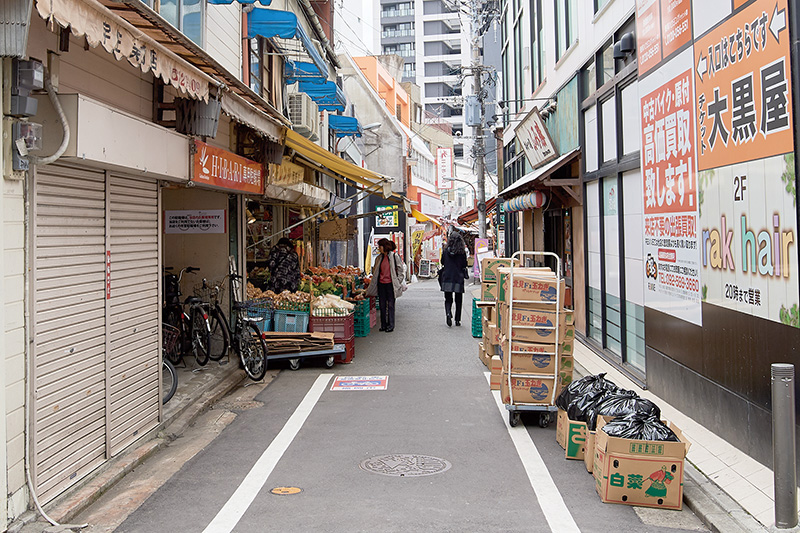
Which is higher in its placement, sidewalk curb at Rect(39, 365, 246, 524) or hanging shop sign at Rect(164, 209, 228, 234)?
hanging shop sign at Rect(164, 209, 228, 234)

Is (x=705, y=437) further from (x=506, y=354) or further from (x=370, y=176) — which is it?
(x=370, y=176)

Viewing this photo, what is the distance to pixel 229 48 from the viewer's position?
1152 centimetres

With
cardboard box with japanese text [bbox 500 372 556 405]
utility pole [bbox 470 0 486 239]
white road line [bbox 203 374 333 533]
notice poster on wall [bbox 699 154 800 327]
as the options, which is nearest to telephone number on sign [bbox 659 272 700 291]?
notice poster on wall [bbox 699 154 800 327]

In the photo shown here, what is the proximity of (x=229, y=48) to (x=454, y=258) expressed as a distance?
685 cm

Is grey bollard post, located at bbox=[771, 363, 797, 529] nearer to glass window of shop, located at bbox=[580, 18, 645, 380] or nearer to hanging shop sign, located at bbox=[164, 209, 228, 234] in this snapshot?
glass window of shop, located at bbox=[580, 18, 645, 380]

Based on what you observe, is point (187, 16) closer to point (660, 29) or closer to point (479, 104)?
point (660, 29)

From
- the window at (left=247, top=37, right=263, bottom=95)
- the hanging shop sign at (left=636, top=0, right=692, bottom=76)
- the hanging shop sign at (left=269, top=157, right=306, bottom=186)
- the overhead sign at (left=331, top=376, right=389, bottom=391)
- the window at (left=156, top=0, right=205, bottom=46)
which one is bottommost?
the overhead sign at (left=331, top=376, right=389, bottom=391)

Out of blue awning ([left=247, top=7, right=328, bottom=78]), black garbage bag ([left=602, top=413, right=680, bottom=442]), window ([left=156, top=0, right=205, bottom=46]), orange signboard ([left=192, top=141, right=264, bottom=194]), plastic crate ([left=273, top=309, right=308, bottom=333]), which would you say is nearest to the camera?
black garbage bag ([left=602, top=413, right=680, bottom=442])

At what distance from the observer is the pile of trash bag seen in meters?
5.47

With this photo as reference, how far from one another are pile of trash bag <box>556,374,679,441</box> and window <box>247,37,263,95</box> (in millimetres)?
9180

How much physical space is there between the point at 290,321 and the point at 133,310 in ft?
16.0

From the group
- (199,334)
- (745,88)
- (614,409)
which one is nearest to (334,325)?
(199,334)

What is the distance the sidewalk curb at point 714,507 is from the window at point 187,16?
831 centimetres

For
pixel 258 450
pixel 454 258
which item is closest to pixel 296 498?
pixel 258 450
